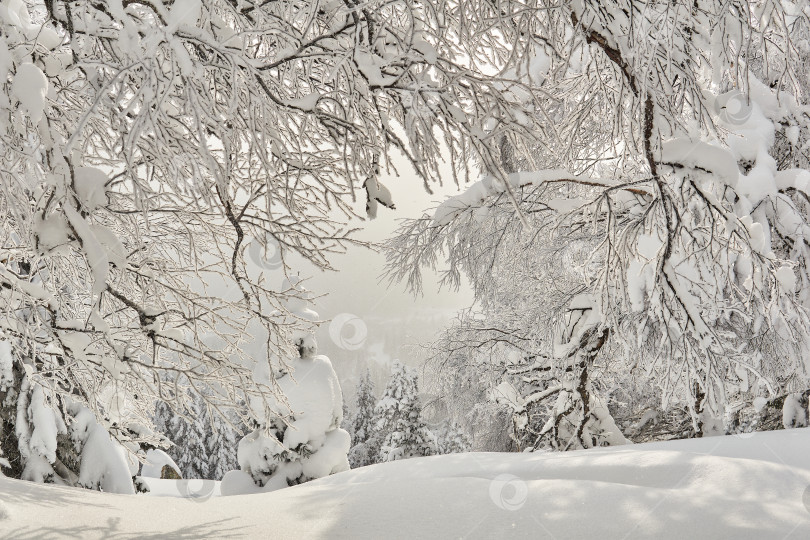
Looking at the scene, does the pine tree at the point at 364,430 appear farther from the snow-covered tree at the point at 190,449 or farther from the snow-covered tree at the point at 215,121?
the snow-covered tree at the point at 215,121

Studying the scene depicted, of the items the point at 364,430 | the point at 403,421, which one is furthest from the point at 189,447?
the point at 403,421

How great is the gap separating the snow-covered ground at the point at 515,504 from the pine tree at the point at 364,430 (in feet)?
82.4

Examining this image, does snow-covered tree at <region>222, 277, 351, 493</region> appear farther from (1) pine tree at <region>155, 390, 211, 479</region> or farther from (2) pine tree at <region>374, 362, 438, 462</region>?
(1) pine tree at <region>155, 390, 211, 479</region>

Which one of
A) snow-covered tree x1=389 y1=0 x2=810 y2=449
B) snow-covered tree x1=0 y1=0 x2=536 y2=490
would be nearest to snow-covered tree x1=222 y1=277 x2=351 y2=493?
snow-covered tree x1=389 y1=0 x2=810 y2=449

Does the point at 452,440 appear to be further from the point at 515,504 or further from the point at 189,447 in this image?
the point at 515,504

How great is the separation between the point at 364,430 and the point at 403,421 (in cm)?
768

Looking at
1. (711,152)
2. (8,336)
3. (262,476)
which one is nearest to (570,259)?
(711,152)

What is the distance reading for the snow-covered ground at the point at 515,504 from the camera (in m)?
2.71

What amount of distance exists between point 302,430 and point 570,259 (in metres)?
5.09

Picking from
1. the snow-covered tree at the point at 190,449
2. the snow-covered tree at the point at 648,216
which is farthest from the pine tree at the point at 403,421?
the snow-covered tree at the point at 648,216

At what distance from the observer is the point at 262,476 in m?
9.60

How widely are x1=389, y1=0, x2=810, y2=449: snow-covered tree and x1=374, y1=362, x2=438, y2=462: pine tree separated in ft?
45.9

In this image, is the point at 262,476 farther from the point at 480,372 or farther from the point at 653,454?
the point at 653,454

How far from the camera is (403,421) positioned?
2406 cm
